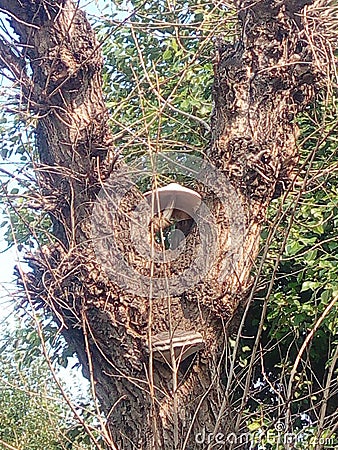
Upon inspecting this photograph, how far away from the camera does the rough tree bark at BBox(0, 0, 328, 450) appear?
1.94m

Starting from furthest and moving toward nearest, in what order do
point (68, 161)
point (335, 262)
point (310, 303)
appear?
point (310, 303)
point (335, 262)
point (68, 161)

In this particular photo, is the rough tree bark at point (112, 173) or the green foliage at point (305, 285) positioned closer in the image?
the rough tree bark at point (112, 173)

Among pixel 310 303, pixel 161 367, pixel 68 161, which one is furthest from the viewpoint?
pixel 310 303

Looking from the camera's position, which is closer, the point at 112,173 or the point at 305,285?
the point at 112,173

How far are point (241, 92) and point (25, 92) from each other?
0.71 meters

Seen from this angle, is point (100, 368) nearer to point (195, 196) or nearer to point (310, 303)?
Answer: point (195, 196)

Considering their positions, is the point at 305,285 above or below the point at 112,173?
below

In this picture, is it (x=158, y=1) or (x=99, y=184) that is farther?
(x=158, y=1)

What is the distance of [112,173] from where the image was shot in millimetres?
2092

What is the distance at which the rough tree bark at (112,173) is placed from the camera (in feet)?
6.38

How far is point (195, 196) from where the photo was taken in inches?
82.0

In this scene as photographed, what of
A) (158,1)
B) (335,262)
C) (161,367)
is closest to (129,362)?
(161,367)

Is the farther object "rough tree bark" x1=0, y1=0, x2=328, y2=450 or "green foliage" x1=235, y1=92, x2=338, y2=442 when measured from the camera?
→ "green foliage" x1=235, y1=92, x2=338, y2=442

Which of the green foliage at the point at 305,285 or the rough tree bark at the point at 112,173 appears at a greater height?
the rough tree bark at the point at 112,173
